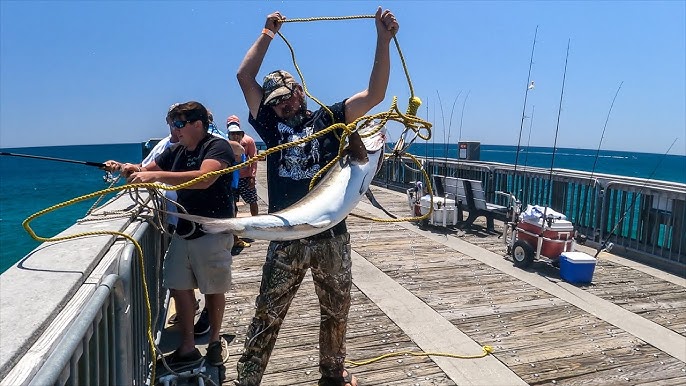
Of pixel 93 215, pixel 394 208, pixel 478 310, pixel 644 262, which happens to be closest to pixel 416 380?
pixel 478 310

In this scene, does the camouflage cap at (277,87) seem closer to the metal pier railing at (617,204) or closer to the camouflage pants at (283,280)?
the camouflage pants at (283,280)

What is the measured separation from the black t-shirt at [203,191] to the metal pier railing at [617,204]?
283 centimetres

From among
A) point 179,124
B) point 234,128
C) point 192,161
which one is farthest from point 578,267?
point 234,128

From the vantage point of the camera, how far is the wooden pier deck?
3975 mm

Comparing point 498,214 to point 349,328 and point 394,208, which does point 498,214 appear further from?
point 349,328

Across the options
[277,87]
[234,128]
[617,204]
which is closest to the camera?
[277,87]

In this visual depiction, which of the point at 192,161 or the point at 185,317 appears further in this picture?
the point at 185,317

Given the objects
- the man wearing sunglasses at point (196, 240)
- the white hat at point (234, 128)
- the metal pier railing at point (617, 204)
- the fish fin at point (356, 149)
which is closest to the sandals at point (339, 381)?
the man wearing sunglasses at point (196, 240)

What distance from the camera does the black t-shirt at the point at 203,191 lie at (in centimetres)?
346

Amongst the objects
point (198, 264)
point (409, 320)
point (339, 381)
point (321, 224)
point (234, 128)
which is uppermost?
point (234, 128)

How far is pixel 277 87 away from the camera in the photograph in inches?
122

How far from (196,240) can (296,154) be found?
1091 mm

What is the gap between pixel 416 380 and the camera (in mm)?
3838

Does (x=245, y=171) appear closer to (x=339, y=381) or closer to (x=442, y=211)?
(x=442, y=211)
